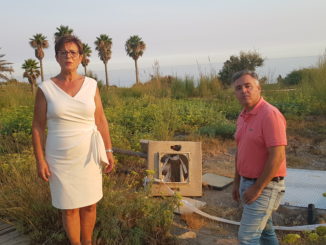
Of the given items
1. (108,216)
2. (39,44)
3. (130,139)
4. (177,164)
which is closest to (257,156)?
(108,216)

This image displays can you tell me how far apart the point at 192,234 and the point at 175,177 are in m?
1.37

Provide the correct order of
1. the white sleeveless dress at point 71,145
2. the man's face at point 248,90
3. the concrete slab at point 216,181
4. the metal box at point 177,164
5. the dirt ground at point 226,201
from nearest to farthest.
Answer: the man's face at point 248,90 < the white sleeveless dress at point 71,145 < the dirt ground at point 226,201 < the metal box at point 177,164 < the concrete slab at point 216,181

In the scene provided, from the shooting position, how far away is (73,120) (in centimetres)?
260

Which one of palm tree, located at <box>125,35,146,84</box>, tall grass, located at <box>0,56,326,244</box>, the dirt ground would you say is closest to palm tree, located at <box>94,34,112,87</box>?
palm tree, located at <box>125,35,146,84</box>

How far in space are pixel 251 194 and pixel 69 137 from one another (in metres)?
1.39

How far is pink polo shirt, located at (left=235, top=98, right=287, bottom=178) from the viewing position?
217 cm

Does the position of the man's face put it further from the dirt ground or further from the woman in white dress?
the dirt ground

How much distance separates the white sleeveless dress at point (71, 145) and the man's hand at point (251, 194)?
1174 mm

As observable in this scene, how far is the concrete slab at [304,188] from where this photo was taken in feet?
Answer: 13.6

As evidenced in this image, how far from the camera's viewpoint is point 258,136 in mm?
2246

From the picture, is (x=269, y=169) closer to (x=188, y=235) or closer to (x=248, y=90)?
(x=248, y=90)

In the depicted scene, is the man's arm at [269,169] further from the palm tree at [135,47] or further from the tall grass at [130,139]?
the palm tree at [135,47]

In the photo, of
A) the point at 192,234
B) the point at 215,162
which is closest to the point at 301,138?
the point at 215,162

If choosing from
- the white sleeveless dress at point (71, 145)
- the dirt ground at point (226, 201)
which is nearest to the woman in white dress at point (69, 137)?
the white sleeveless dress at point (71, 145)
